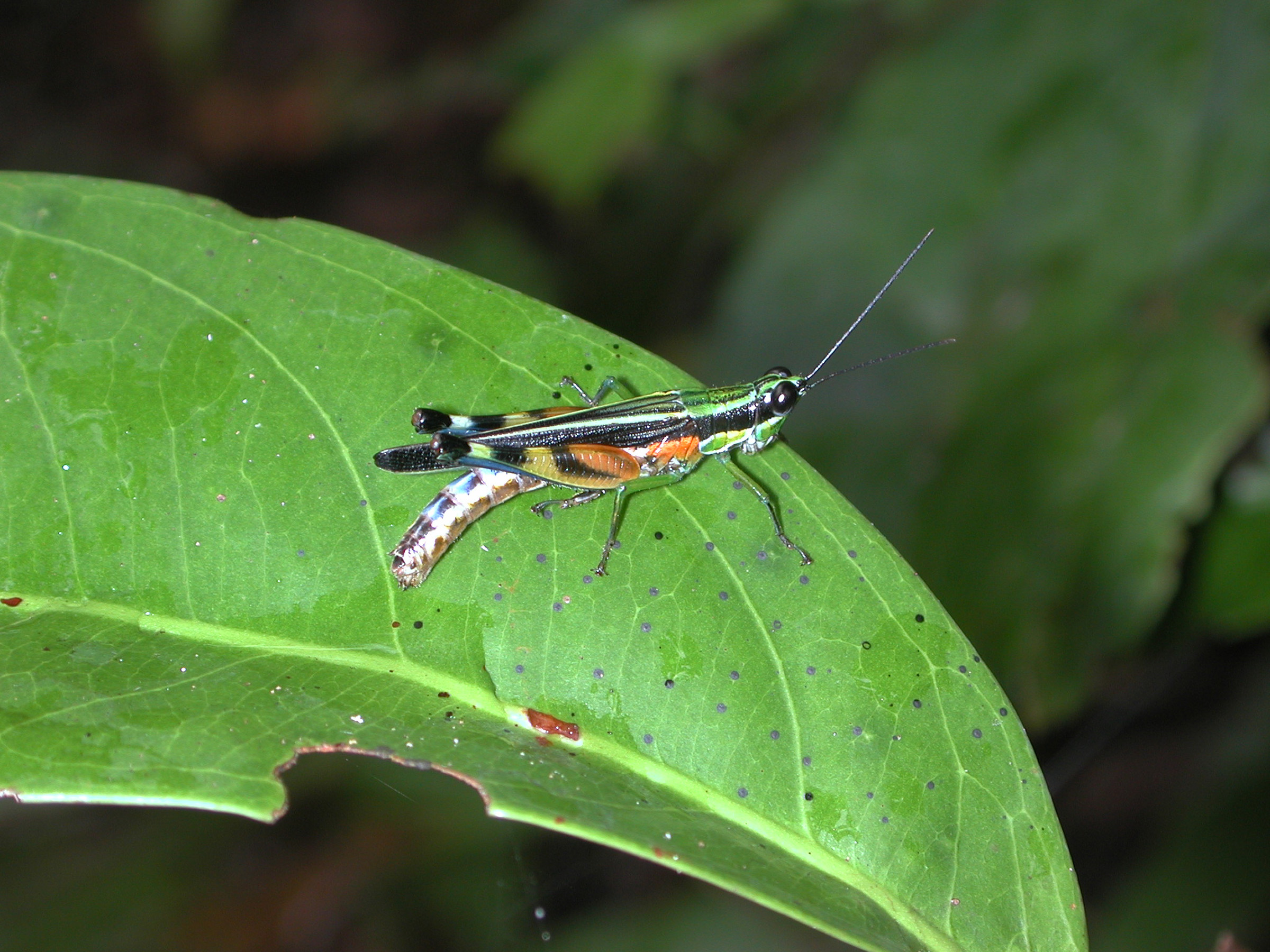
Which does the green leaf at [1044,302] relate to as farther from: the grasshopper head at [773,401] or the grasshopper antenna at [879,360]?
the grasshopper head at [773,401]

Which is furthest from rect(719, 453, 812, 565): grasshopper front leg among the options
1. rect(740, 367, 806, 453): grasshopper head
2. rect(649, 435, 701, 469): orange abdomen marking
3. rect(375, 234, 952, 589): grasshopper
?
rect(740, 367, 806, 453): grasshopper head

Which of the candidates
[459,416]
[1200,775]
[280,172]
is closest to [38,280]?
[459,416]

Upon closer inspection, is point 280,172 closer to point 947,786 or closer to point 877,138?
point 877,138

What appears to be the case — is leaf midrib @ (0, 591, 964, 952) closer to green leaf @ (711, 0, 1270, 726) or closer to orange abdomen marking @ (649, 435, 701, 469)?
orange abdomen marking @ (649, 435, 701, 469)

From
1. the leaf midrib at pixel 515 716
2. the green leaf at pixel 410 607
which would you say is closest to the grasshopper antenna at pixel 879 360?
the green leaf at pixel 410 607

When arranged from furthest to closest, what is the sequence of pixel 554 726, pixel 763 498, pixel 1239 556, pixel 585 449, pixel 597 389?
pixel 1239 556 → pixel 585 449 → pixel 597 389 → pixel 763 498 → pixel 554 726

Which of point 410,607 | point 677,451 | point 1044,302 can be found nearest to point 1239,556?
point 1044,302

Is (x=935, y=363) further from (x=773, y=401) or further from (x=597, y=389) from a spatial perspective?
(x=597, y=389)
